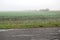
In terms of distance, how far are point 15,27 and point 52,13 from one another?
2.46ft

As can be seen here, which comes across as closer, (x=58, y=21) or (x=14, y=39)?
(x=14, y=39)

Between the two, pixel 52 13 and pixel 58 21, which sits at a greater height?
pixel 52 13

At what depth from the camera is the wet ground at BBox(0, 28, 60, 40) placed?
7.09 feet

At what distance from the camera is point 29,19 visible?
2260mm

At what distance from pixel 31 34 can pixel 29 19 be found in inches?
11.1

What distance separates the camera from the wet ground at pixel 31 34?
2162 millimetres

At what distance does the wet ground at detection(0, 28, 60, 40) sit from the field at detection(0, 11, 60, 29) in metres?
0.09

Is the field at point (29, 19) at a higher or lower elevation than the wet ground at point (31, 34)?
higher

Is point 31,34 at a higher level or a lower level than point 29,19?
lower

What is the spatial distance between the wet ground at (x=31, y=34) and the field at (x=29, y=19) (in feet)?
0.28

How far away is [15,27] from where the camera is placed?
2248mm

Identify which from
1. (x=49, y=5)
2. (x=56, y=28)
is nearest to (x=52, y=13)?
(x=49, y=5)

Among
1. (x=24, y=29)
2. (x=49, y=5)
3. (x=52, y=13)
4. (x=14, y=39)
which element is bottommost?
(x=14, y=39)

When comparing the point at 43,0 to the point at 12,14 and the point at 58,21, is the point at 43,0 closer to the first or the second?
the point at 58,21
